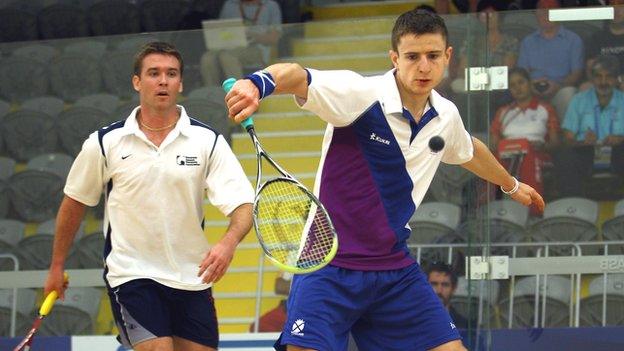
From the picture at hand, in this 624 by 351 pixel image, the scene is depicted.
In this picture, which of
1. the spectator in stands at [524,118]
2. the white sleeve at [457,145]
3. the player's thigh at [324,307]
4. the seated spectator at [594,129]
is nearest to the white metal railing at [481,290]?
the seated spectator at [594,129]

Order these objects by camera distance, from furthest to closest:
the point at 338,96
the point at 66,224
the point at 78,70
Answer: the point at 78,70
the point at 66,224
the point at 338,96

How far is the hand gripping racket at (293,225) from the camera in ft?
18.1

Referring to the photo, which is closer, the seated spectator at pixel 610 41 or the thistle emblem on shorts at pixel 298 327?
the thistle emblem on shorts at pixel 298 327

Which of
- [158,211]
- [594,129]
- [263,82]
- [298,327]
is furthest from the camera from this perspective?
Result: [594,129]

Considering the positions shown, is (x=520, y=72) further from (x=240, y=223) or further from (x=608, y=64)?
(x=240, y=223)

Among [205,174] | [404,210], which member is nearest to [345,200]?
[404,210]

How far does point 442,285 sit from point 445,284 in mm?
19

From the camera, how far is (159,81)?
7.20 metres

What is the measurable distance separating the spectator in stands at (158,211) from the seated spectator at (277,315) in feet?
5.25

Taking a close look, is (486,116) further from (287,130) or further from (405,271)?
(405,271)

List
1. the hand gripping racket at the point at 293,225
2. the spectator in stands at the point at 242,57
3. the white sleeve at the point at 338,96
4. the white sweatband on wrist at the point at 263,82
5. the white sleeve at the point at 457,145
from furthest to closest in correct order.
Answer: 1. the spectator in stands at the point at 242,57
2. the white sleeve at the point at 457,145
3. the hand gripping racket at the point at 293,225
4. the white sleeve at the point at 338,96
5. the white sweatband on wrist at the point at 263,82

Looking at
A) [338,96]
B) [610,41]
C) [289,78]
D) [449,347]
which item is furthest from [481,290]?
[289,78]

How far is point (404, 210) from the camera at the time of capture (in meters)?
5.88

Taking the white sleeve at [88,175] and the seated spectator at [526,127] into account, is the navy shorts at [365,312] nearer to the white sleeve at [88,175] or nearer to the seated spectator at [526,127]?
the white sleeve at [88,175]
